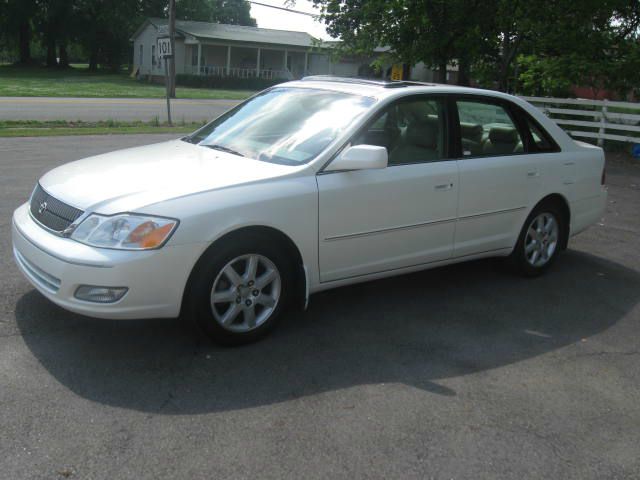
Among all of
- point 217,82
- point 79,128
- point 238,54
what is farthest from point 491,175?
point 238,54

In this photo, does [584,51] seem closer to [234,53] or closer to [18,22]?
[234,53]

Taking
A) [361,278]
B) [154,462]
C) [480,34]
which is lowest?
[154,462]

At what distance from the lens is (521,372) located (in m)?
4.30

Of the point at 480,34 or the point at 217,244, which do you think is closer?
the point at 217,244

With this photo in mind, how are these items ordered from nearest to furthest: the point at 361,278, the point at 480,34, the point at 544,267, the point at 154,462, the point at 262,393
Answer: the point at 154,462, the point at 262,393, the point at 361,278, the point at 544,267, the point at 480,34

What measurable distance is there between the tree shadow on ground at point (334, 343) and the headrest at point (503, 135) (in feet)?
4.05

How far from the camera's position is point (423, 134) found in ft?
17.4

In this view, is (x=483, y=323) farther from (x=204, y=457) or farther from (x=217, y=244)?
(x=204, y=457)

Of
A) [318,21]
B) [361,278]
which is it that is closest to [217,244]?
[361,278]

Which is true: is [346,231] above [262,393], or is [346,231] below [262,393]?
above

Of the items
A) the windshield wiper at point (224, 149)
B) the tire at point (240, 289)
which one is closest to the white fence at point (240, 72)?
the windshield wiper at point (224, 149)

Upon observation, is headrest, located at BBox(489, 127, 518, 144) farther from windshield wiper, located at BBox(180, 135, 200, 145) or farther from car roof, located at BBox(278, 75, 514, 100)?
windshield wiper, located at BBox(180, 135, 200, 145)

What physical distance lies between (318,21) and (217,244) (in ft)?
67.3

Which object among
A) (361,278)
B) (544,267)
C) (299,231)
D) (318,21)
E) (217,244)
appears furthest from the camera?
(318,21)
